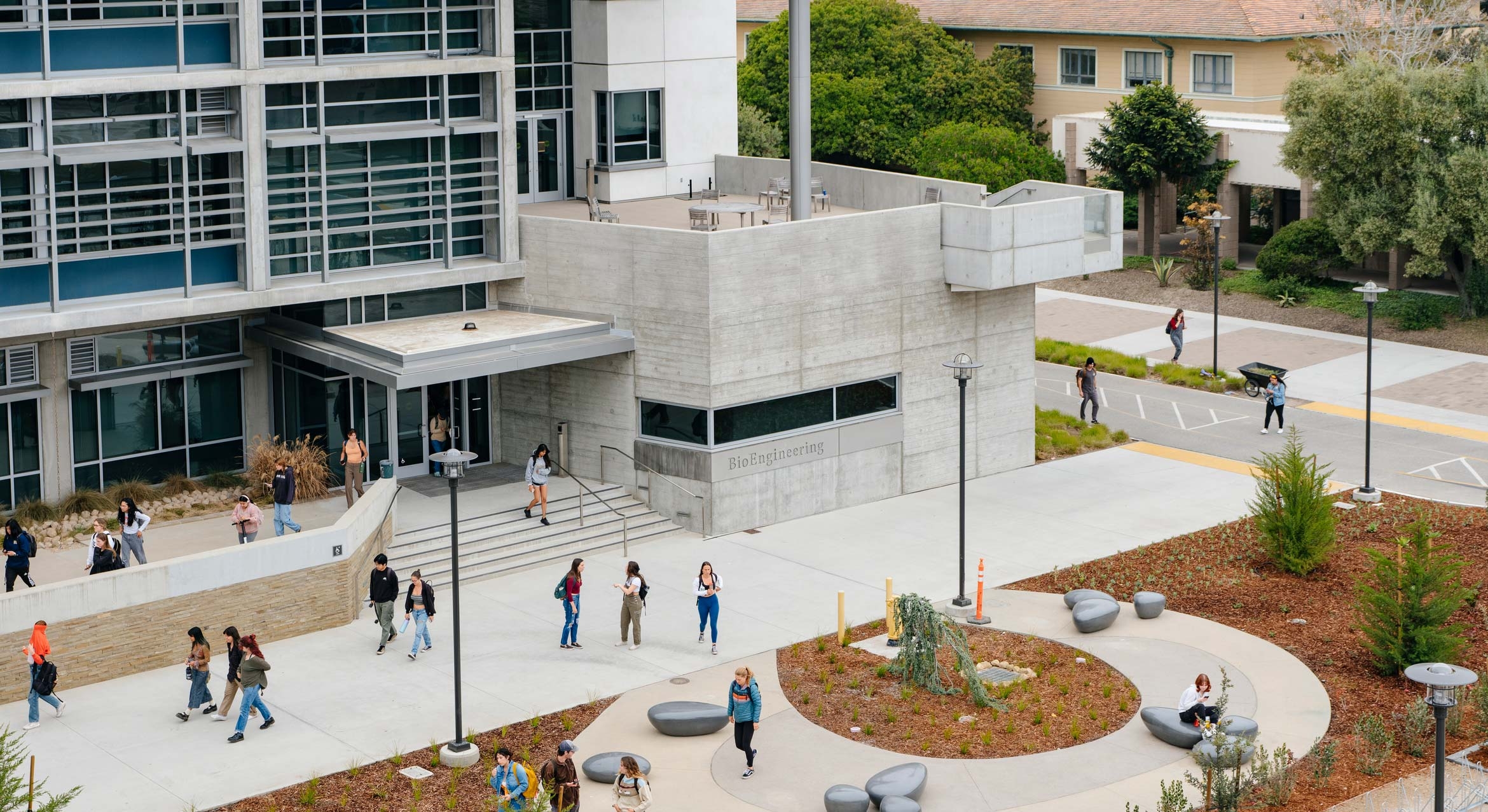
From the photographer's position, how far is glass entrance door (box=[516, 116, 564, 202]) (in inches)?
1588

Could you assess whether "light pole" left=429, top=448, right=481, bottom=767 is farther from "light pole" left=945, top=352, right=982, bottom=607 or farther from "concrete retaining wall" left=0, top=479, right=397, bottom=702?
"light pole" left=945, top=352, right=982, bottom=607

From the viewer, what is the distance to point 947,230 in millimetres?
36219

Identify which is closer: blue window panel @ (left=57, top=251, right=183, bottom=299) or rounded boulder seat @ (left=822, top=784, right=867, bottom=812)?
rounded boulder seat @ (left=822, top=784, right=867, bottom=812)

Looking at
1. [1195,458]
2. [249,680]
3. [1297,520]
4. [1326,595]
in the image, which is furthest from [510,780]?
[1195,458]

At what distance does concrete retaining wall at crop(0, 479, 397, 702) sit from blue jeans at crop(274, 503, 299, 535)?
5.02ft

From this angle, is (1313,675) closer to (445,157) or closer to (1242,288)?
(445,157)

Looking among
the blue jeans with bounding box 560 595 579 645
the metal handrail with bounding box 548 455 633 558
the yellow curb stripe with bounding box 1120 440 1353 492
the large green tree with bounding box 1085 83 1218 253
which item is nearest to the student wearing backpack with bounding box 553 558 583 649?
the blue jeans with bounding box 560 595 579 645

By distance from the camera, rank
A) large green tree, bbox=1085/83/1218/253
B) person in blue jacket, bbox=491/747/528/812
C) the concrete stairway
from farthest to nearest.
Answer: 1. large green tree, bbox=1085/83/1218/253
2. the concrete stairway
3. person in blue jacket, bbox=491/747/528/812

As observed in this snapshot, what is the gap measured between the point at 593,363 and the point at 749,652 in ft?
29.0

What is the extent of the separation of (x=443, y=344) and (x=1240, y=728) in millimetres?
15978

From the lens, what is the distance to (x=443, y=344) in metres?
33.5

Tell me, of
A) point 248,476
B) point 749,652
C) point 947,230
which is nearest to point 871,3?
point 947,230

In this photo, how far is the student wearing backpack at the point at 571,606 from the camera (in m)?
27.8

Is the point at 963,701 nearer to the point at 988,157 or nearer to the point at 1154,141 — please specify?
the point at 1154,141
